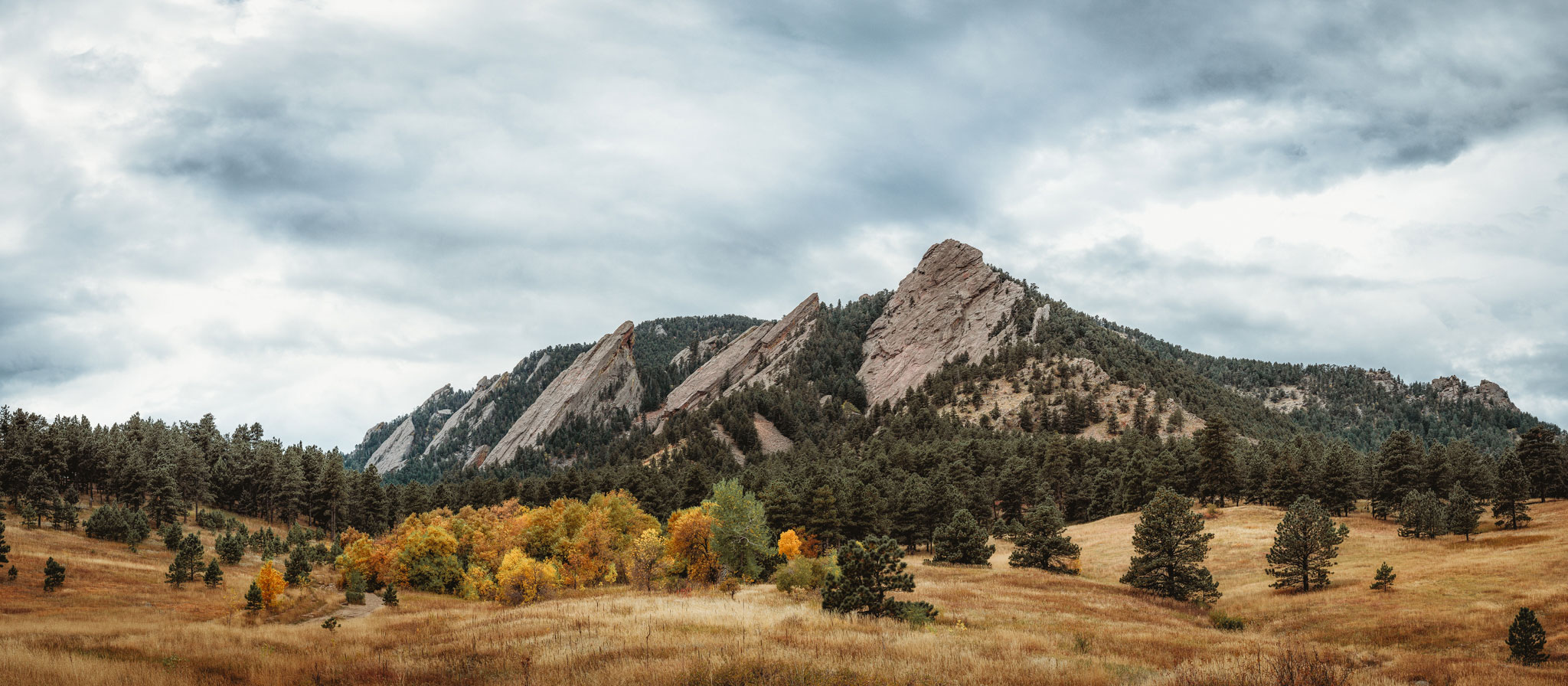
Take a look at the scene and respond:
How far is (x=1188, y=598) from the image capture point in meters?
45.2

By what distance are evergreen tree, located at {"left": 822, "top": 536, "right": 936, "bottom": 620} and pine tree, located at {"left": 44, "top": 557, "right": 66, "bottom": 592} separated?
5712 centimetres

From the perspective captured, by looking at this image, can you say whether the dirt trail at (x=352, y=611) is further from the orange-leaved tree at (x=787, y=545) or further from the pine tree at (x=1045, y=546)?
the pine tree at (x=1045, y=546)

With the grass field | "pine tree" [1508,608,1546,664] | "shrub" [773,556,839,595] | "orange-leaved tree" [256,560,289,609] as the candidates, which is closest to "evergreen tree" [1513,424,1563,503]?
the grass field

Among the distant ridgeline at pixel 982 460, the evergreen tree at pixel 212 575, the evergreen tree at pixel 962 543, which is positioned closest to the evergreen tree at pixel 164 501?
the distant ridgeline at pixel 982 460

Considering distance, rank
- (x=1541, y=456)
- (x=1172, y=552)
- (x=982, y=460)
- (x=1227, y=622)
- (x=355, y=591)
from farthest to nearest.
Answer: (x=982, y=460), (x=1541, y=456), (x=355, y=591), (x=1172, y=552), (x=1227, y=622)

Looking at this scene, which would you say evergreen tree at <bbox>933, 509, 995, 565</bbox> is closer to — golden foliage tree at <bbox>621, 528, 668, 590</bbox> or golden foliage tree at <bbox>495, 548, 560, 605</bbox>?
golden foliage tree at <bbox>621, 528, 668, 590</bbox>

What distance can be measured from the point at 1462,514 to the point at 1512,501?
12167 mm

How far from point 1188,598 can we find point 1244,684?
36684mm

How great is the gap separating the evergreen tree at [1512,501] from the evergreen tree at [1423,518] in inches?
269

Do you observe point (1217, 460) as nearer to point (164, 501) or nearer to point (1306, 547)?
point (1306, 547)

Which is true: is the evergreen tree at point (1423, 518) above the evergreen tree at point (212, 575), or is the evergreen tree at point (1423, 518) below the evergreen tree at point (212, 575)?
above

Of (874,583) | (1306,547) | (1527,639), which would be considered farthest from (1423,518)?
(874,583)

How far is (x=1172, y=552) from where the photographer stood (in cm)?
4516

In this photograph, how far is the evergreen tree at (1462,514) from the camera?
186ft
